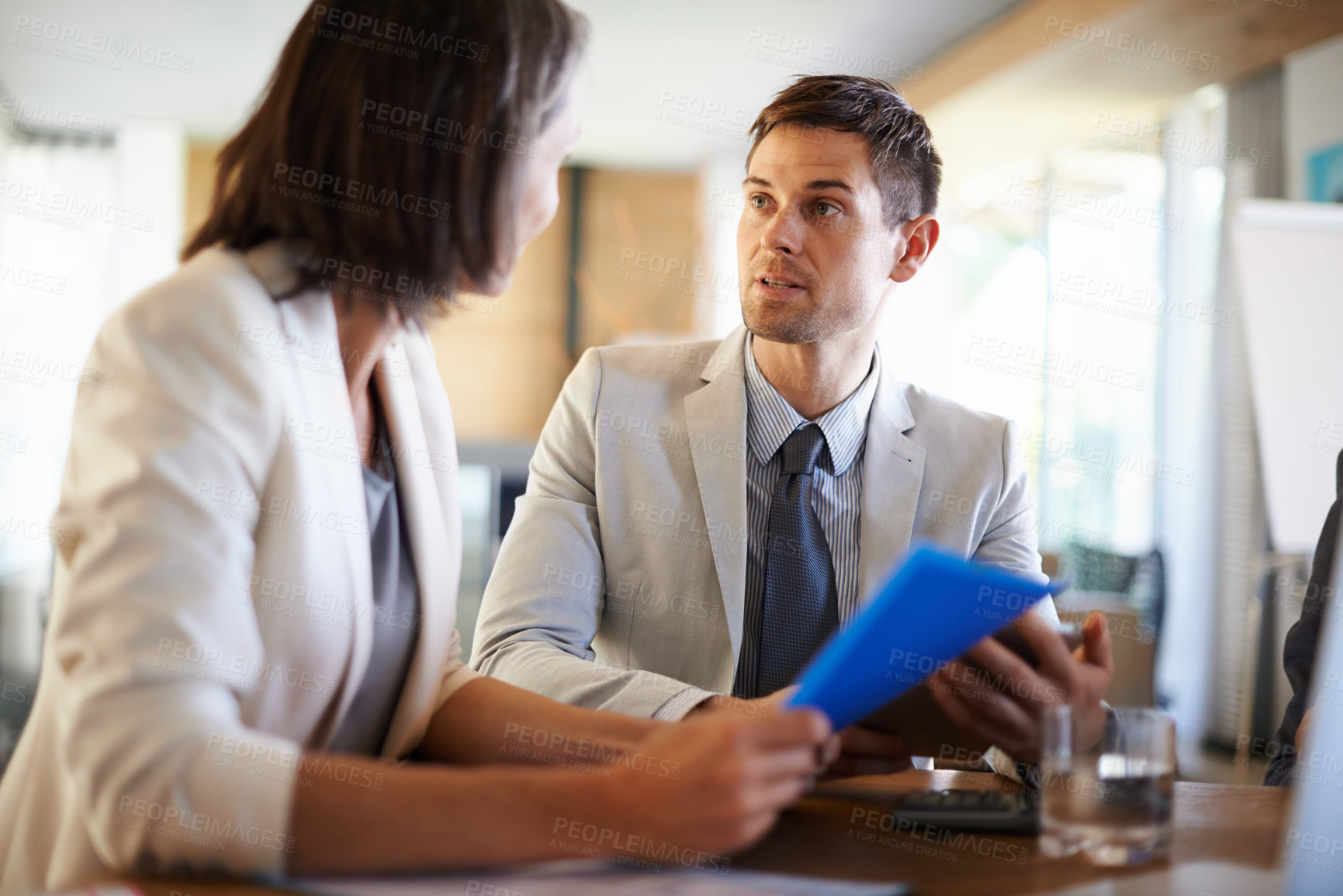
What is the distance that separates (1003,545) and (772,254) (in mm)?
648

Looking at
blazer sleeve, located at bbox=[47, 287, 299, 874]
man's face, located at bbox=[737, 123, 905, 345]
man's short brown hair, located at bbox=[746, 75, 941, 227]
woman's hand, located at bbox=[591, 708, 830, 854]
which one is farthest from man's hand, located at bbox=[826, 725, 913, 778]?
man's short brown hair, located at bbox=[746, 75, 941, 227]

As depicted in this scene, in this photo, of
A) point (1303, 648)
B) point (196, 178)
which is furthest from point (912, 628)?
point (196, 178)

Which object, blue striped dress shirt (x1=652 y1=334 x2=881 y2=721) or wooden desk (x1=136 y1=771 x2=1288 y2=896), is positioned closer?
wooden desk (x1=136 y1=771 x2=1288 y2=896)

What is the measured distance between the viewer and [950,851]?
3.16ft

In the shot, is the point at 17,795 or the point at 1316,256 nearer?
the point at 17,795

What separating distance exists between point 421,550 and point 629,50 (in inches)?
214

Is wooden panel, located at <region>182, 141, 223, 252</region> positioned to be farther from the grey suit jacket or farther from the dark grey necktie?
the dark grey necktie

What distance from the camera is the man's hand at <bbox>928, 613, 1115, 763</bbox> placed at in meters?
1.18

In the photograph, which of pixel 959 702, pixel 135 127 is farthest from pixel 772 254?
pixel 135 127

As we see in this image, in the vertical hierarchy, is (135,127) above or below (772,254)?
above

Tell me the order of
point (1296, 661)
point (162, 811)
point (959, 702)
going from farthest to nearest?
point (1296, 661) < point (959, 702) < point (162, 811)

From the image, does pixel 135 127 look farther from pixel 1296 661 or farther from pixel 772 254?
pixel 1296 661

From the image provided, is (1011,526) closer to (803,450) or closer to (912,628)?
(803,450)

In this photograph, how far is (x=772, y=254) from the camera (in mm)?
1927
